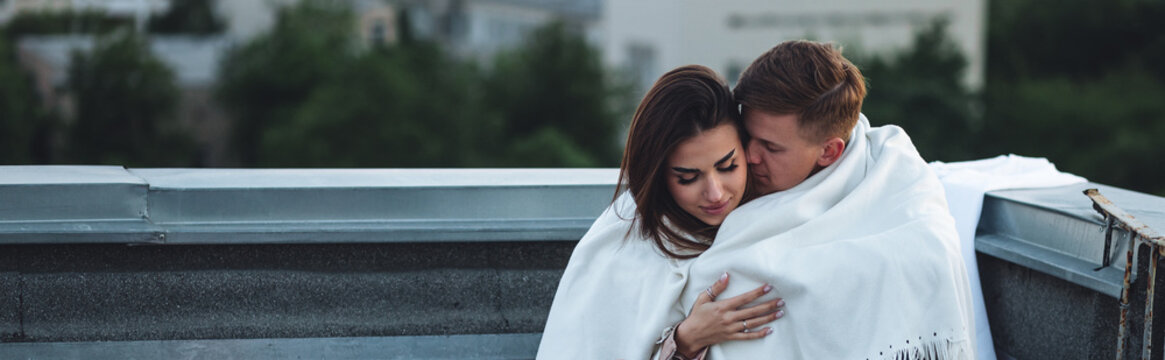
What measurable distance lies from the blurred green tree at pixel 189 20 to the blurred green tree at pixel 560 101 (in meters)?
20.6

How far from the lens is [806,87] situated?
2.72m

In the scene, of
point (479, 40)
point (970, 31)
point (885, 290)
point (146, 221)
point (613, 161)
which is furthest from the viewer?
point (479, 40)

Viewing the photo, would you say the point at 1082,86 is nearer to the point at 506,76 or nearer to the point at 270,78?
the point at 506,76

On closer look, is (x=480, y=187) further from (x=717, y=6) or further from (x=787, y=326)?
(x=717, y=6)

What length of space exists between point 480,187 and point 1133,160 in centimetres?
4399

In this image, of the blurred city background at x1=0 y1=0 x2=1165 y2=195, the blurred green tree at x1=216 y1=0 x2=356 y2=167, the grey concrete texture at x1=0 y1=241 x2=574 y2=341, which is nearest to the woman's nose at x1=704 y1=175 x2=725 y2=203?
the grey concrete texture at x1=0 y1=241 x2=574 y2=341

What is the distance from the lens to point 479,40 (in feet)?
166

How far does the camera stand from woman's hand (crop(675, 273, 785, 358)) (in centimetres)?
270

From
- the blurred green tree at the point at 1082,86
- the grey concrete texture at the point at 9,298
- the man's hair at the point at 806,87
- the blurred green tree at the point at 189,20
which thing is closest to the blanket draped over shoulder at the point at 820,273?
the man's hair at the point at 806,87

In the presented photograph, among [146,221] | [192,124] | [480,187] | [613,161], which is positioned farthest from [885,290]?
[192,124]

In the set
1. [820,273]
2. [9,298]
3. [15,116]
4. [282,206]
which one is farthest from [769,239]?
[15,116]

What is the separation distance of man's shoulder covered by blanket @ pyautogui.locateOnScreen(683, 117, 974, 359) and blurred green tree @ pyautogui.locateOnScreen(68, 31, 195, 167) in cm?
4806

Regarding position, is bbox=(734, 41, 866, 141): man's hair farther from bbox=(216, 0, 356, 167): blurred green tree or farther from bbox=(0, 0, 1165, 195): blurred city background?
bbox=(216, 0, 356, 167): blurred green tree

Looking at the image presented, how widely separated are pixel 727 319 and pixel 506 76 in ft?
136
